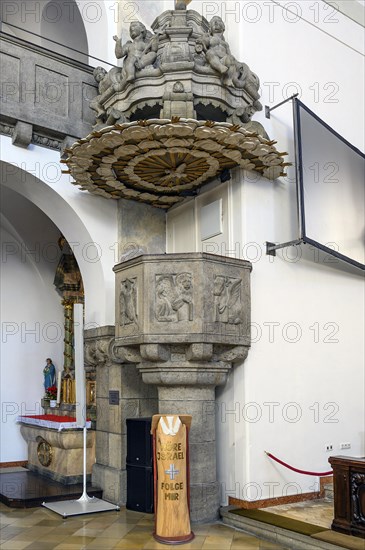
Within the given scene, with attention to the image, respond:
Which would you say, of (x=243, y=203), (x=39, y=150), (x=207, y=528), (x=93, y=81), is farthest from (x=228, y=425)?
(x=93, y=81)

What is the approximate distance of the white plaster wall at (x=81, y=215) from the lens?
7312 mm

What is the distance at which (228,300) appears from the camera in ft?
21.9

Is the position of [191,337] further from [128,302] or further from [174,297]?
[128,302]

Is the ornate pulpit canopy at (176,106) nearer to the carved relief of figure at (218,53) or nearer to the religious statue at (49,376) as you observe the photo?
the carved relief of figure at (218,53)

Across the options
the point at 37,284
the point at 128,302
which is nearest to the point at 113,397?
the point at 128,302

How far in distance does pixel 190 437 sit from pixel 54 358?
435 centimetres

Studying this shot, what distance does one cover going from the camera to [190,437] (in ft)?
21.3

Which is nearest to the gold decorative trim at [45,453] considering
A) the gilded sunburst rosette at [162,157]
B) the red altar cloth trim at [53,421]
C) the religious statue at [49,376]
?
the red altar cloth trim at [53,421]

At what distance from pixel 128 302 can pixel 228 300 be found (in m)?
1.12

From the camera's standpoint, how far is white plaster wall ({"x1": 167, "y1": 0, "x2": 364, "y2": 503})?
22.6 feet

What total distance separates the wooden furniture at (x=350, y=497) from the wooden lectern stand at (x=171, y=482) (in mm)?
1425

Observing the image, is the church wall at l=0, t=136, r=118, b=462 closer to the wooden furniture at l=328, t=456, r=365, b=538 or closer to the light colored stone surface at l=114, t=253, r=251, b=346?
the light colored stone surface at l=114, t=253, r=251, b=346

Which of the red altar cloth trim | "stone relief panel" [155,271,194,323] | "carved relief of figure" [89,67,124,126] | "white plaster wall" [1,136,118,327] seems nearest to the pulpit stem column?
"stone relief panel" [155,271,194,323]

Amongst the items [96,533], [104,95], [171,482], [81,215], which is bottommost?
[96,533]
